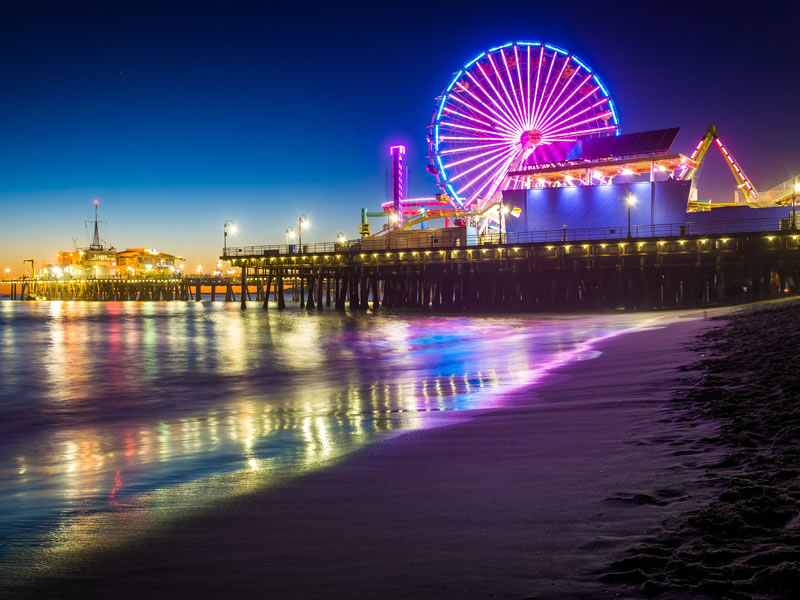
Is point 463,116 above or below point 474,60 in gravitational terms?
below

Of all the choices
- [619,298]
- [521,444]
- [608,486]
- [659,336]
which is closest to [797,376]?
[521,444]

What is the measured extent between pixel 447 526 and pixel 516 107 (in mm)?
58422

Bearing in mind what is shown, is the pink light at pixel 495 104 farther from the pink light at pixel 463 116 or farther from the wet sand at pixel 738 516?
the wet sand at pixel 738 516

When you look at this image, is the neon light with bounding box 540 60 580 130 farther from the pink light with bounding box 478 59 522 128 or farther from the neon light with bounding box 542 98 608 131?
the pink light with bounding box 478 59 522 128

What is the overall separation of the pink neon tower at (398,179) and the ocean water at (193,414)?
60.9 meters

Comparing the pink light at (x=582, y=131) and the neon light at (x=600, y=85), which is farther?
the pink light at (x=582, y=131)

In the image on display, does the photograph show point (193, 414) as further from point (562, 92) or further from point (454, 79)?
point (562, 92)

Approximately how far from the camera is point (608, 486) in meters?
4.30

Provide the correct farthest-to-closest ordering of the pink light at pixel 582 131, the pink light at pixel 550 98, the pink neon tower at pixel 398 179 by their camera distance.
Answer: the pink neon tower at pixel 398 179
the pink light at pixel 582 131
the pink light at pixel 550 98

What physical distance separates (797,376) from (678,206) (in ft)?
155

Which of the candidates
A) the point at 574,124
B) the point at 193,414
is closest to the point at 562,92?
the point at 574,124

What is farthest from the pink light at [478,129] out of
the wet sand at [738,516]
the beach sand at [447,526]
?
the beach sand at [447,526]

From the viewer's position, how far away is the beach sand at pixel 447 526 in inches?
122

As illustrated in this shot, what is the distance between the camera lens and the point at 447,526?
384cm
